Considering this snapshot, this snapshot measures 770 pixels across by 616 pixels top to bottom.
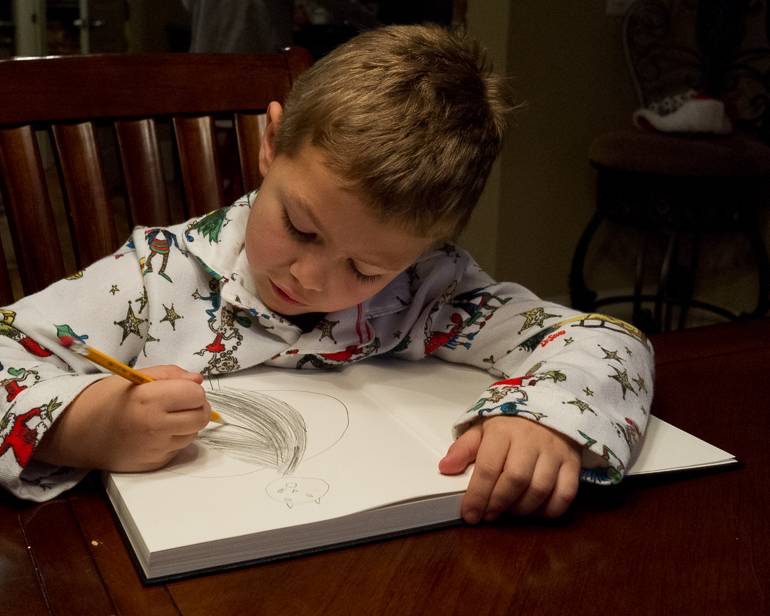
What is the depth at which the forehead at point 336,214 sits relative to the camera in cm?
54

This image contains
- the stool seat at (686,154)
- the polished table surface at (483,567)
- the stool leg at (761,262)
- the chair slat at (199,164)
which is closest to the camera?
the polished table surface at (483,567)

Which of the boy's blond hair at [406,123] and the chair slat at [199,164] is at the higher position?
the boy's blond hair at [406,123]

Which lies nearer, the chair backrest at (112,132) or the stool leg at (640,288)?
the chair backrest at (112,132)

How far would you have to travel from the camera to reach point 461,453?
0.48 m

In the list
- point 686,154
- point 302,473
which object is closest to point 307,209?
point 302,473

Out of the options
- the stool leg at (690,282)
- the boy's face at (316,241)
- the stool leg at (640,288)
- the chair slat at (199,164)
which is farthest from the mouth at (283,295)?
the stool leg at (640,288)

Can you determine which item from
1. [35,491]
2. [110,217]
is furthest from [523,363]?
[110,217]

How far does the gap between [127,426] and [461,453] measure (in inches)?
8.6

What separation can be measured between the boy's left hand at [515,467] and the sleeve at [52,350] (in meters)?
0.26

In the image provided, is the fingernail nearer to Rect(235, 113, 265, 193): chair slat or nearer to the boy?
the boy

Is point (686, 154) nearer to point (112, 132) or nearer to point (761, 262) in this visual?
point (761, 262)

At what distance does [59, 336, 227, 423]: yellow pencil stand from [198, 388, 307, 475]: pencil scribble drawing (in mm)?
67

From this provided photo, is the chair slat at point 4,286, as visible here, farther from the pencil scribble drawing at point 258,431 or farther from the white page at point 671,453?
the white page at point 671,453

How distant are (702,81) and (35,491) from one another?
2229 mm
